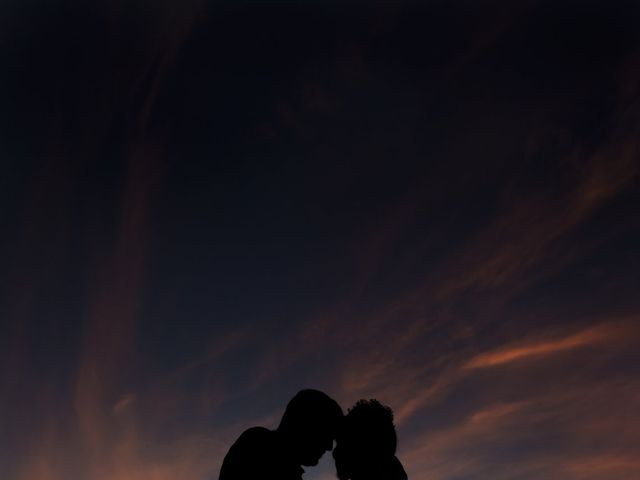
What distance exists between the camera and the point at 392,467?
828 centimetres

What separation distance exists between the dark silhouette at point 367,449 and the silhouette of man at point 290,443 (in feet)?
5.04

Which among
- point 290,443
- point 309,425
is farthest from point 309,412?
point 290,443

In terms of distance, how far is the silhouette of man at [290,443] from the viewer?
5.93 meters

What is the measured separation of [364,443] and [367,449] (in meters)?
0.11

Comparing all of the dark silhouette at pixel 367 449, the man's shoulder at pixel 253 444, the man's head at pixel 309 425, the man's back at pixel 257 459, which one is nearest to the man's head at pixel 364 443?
the dark silhouette at pixel 367 449

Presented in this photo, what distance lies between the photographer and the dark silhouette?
820cm

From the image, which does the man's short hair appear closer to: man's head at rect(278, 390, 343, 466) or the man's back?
man's head at rect(278, 390, 343, 466)

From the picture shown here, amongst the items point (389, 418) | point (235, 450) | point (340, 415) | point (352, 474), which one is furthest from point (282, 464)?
point (389, 418)

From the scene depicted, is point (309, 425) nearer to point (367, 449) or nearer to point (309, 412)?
point (309, 412)

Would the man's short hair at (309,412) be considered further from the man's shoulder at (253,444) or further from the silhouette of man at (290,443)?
the man's shoulder at (253,444)

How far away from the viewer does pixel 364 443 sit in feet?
27.7

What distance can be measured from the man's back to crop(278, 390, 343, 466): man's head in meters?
0.21

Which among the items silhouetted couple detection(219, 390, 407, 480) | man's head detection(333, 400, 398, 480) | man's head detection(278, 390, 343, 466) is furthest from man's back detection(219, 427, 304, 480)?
man's head detection(333, 400, 398, 480)

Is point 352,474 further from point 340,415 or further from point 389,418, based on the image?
point 340,415
